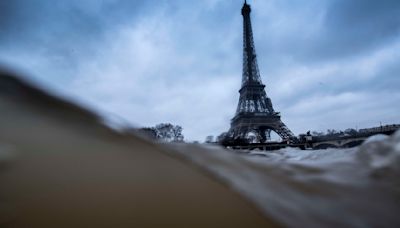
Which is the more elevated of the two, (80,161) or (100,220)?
(80,161)

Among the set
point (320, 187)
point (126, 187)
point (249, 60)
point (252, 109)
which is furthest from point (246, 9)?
point (126, 187)

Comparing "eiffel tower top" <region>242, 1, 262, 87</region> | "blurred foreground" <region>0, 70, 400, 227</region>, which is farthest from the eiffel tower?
"blurred foreground" <region>0, 70, 400, 227</region>

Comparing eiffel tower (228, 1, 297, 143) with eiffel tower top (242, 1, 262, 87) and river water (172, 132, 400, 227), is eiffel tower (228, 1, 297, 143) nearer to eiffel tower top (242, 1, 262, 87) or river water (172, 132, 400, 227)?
eiffel tower top (242, 1, 262, 87)

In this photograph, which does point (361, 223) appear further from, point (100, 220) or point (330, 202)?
point (100, 220)

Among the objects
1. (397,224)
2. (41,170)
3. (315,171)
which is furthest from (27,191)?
(315,171)

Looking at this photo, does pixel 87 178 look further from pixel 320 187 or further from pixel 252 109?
pixel 252 109

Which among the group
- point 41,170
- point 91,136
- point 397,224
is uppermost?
point 91,136
